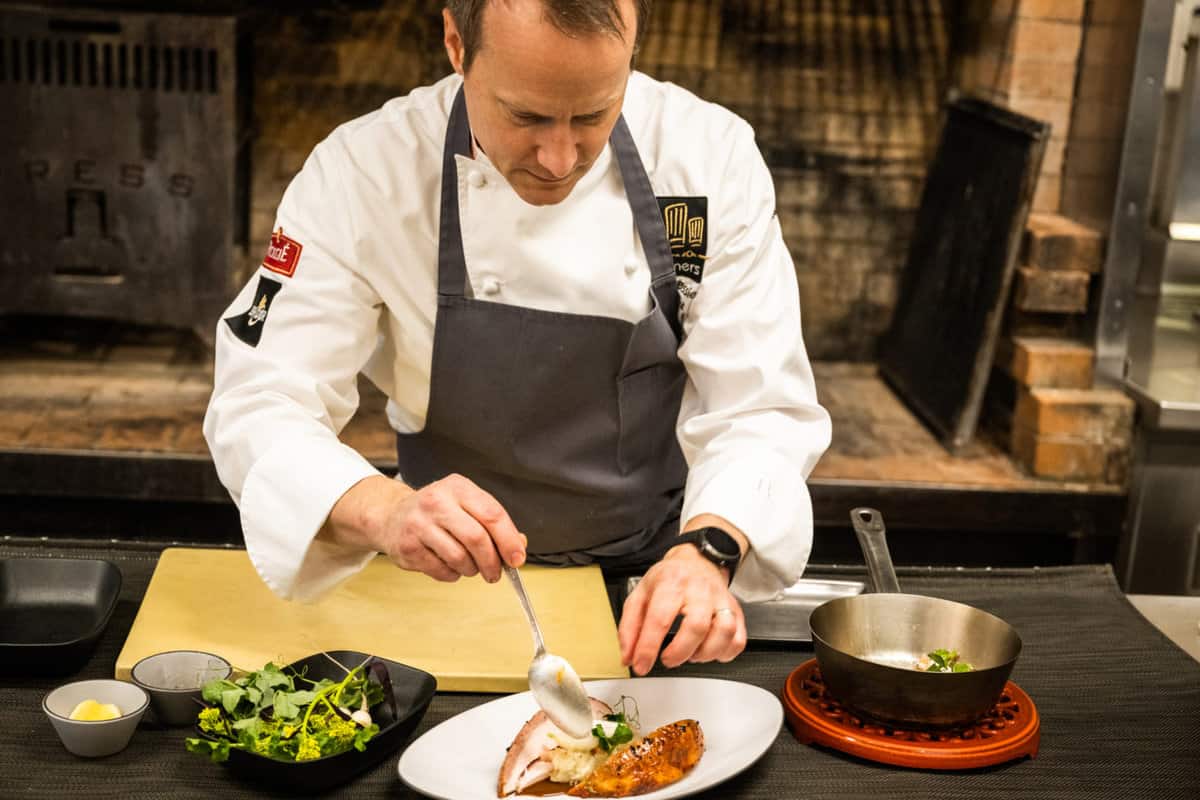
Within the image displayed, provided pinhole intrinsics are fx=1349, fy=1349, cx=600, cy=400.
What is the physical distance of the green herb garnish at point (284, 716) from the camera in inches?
53.3

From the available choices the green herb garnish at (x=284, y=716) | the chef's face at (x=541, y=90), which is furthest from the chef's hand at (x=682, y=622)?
the chef's face at (x=541, y=90)

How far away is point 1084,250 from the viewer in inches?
126

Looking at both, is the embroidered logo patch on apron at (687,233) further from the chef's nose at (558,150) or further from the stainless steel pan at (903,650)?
the stainless steel pan at (903,650)

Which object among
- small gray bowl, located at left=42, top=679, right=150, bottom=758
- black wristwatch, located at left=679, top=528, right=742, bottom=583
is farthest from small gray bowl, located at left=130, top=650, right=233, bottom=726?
black wristwatch, located at left=679, top=528, right=742, bottom=583

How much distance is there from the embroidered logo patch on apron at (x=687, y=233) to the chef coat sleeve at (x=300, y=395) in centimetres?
43

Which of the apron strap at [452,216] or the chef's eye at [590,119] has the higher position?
the chef's eye at [590,119]

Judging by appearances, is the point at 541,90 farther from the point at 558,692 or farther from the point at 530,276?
the point at 558,692

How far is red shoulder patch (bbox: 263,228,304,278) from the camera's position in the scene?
1861 millimetres

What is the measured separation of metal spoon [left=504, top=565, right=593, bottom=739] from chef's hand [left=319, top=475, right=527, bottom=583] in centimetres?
4

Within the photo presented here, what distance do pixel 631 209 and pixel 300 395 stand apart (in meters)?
0.53

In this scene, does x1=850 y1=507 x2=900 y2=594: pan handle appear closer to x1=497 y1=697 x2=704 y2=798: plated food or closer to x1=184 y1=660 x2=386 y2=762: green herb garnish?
x1=497 y1=697 x2=704 y2=798: plated food

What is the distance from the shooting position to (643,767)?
136cm

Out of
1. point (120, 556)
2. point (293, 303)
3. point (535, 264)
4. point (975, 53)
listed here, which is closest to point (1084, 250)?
point (975, 53)

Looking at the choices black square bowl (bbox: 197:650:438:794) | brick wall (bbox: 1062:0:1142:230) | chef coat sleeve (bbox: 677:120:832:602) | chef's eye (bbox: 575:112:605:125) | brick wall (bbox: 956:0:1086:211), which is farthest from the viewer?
brick wall (bbox: 956:0:1086:211)
